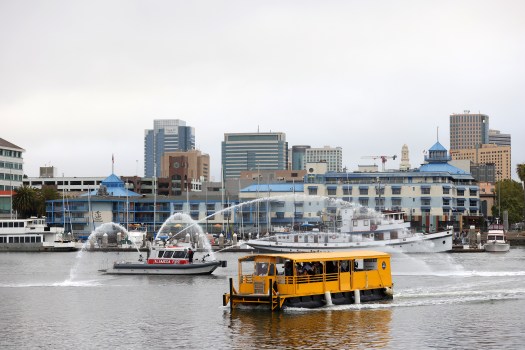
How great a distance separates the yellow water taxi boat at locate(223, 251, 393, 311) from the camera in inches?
2817

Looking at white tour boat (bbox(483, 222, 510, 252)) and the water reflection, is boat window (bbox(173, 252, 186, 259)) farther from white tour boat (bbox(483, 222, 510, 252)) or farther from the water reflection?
white tour boat (bbox(483, 222, 510, 252))

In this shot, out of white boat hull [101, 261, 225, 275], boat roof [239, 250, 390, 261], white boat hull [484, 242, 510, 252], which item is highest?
boat roof [239, 250, 390, 261]

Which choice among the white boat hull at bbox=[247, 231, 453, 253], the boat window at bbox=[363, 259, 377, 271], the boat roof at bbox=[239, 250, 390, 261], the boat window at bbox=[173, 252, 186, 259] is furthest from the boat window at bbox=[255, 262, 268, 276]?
the white boat hull at bbox=[247, 231, 453, 253]

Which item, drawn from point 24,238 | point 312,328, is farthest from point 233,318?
point 24,238

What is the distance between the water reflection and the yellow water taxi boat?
107cm

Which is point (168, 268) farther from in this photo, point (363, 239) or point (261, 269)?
point (363, 239)

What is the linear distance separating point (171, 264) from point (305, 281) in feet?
132

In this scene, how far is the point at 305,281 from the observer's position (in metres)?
72.6

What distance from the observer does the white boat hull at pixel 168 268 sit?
11019 cm

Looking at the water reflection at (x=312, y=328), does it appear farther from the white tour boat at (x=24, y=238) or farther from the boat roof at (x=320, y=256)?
the white tour boat at (x=24, y=238)

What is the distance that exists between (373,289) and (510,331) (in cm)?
1607

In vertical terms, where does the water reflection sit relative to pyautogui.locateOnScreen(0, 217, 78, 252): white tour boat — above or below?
below

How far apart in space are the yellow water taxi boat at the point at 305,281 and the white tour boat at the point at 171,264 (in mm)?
33826

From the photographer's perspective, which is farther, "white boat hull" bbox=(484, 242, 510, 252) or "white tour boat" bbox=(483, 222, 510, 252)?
"white tour boat" bbox=(483, 222, 510, 252)
